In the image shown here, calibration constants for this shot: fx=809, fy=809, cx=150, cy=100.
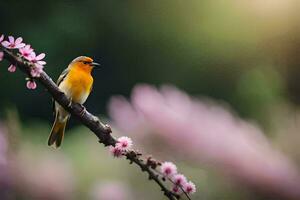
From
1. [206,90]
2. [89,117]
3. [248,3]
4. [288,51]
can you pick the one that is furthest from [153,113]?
[248,3]

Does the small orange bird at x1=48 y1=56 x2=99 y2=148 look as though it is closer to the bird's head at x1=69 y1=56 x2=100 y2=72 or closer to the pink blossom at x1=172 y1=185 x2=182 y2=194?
the bird's head at x1=69 y1=56 x2=100 y2=72

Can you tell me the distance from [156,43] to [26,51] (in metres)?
6.08

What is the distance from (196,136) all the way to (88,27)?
13.7ft

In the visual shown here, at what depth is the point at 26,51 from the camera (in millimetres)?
963

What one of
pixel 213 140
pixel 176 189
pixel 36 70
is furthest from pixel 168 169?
pixel 213 140

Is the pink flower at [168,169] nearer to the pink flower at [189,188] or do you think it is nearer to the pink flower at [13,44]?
the pink flower at [189,188]

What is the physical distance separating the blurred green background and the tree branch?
135 inches

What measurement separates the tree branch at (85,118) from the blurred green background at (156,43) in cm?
343

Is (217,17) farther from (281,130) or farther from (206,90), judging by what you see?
(281,130)

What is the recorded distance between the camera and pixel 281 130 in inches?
110

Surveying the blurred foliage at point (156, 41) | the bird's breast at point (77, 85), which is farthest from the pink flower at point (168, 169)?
the blurred foliage at point (156, 41)

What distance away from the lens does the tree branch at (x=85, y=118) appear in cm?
95

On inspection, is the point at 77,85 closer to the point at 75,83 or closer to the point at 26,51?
the point at 75,83

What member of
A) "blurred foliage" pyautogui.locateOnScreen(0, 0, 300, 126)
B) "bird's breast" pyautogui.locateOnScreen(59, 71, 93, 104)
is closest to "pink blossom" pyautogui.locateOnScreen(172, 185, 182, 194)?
"bird's breast" pyautogui.locateOnScreen(59, 71, 93, 104)
